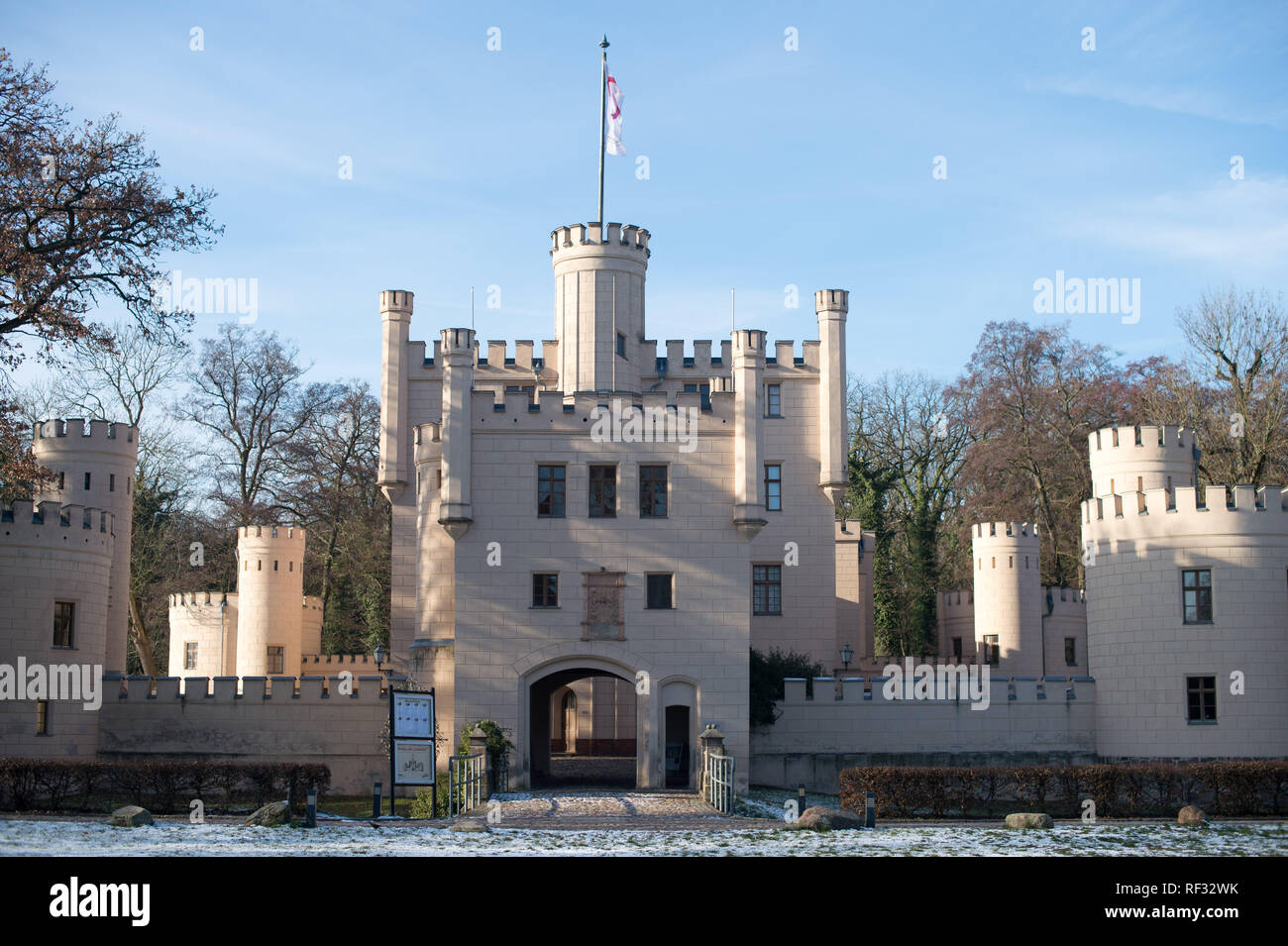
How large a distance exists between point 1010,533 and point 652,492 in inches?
Answer: 717

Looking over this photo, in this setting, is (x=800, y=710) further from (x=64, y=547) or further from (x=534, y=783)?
(x=64, y=547)

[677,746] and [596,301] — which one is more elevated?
[596,301]

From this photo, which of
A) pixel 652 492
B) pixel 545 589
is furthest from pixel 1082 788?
pixel 545 589

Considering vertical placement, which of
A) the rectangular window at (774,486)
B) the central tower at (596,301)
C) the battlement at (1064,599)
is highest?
the central tower at (596,301)

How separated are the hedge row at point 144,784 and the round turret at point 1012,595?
23.8 metres

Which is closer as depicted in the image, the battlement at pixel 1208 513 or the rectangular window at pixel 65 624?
the rectangular window at pixel 65 624

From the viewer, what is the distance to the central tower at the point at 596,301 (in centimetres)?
3838

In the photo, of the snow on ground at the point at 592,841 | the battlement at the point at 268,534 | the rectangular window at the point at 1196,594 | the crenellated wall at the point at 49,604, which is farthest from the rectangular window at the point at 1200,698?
the battlement at the point at 268,534

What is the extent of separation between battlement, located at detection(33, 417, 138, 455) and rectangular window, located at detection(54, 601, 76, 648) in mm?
7516

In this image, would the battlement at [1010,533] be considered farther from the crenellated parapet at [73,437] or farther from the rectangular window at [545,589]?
the crenellated parapet at [73,437]

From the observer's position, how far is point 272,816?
2119cm

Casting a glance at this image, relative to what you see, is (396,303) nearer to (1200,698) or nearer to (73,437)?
(73,437)

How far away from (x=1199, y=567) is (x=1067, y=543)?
19.3 metres

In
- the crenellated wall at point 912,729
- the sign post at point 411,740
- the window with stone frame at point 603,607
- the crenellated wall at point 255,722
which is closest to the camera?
the sign post at point 411,740
